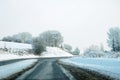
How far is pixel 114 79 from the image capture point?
1984cm

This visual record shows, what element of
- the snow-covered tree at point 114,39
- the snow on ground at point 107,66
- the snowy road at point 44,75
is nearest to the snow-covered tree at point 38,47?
the snow-covered tree at point 114,39

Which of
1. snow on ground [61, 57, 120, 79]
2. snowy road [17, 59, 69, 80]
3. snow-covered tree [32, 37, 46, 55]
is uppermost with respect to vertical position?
snow-covered tree [32, 37, 46, 55]

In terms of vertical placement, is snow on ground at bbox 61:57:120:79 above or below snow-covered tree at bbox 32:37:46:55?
below

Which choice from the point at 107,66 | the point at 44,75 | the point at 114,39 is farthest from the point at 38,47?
the point at 44,75

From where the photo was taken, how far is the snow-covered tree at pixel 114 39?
330 ft

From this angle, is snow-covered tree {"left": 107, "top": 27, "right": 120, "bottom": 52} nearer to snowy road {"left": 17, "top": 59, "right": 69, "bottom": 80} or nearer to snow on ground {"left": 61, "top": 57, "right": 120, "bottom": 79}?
snow on ground {"left": 61, "top": 57, "right": 120, "bottom": 79}


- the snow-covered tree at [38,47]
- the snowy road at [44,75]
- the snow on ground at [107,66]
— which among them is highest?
the snow-covered tree at [38,47]

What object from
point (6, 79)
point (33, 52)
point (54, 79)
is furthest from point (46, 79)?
point (33, 52)

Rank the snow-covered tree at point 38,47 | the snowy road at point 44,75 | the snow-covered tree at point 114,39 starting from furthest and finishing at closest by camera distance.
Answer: the snow-covered tree at point 38,47 < the snow-covered tree at point 114,39 < the snowy road at point 44,75

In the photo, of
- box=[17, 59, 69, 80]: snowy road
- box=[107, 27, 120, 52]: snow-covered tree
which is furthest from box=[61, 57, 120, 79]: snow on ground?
box=[107, 27, 120, 52]: snow-covered tree

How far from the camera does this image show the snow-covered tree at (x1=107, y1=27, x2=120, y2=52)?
10049cm

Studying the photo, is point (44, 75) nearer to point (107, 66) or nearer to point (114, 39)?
point (107, 66)

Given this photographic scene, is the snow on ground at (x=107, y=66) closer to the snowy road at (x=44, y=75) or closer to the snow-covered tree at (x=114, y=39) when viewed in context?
the snowy road at (x=44, y=75)

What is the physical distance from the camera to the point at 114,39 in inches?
4003
